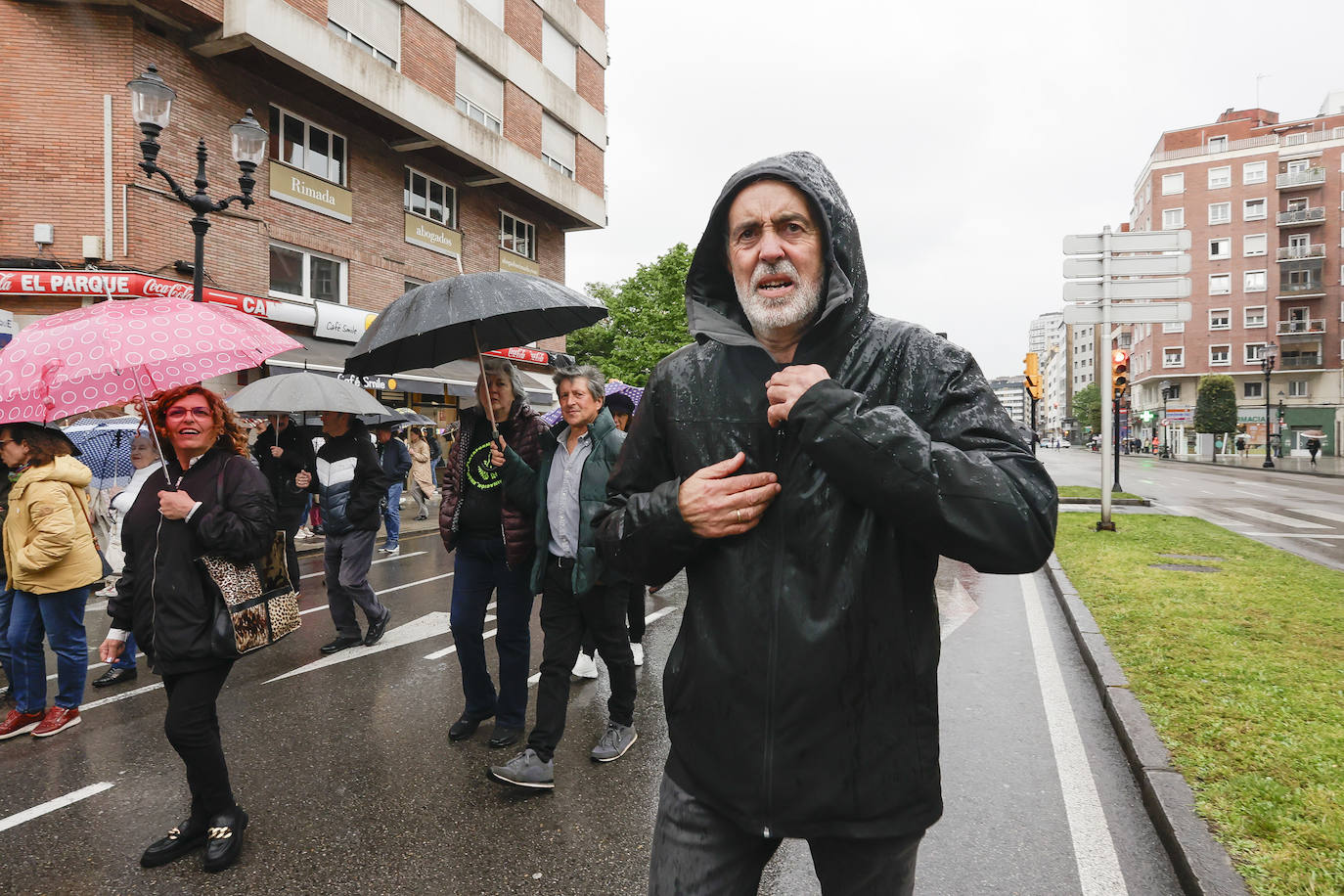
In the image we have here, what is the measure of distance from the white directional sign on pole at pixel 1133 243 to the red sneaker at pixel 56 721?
1308 centimetres

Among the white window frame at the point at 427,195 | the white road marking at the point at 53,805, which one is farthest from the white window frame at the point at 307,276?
the white road marking at the point at 53,805

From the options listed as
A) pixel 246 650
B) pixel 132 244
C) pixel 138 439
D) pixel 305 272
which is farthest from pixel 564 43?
pixel 246 650

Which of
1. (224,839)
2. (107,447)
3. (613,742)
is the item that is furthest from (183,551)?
(107,447)

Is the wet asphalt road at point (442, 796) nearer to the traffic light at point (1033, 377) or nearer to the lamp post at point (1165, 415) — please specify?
the traffic light at point (1033, 377)

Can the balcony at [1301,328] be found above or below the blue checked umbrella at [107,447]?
above

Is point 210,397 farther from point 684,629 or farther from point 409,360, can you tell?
point 684,629

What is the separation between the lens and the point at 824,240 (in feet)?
5.20

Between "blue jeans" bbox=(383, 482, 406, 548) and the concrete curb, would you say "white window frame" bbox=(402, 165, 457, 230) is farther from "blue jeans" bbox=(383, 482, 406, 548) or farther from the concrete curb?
the concrete curb

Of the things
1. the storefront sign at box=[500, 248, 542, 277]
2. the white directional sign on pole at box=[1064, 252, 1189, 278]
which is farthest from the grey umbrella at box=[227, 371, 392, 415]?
the storefront sign at box=[500, 248, 542, 277]

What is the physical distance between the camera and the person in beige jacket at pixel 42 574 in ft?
14.9

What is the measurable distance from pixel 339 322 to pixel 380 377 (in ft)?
7.30

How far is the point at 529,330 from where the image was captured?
4836 mm

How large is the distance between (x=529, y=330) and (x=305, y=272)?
15491 millimetres

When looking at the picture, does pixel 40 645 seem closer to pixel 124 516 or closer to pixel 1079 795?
pixel 124 516
